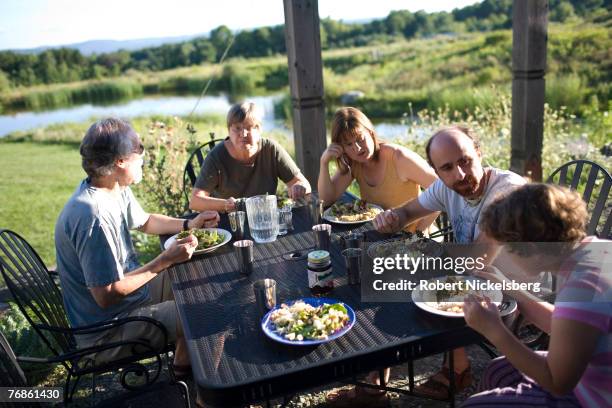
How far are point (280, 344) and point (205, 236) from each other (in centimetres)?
101

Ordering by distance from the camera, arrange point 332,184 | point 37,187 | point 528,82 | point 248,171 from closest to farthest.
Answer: point 332,184 < point 248,171 < point 528,82 < point 37,187

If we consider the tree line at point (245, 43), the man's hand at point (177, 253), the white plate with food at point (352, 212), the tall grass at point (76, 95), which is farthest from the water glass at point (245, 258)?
the tall grass at point (76, 95)

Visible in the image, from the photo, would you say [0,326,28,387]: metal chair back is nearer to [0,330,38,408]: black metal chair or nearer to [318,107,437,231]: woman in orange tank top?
[0,330,38,408]: black metal chair

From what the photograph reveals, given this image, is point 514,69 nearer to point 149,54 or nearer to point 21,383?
point 21,383

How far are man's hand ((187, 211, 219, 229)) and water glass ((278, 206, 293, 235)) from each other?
35 centimetres

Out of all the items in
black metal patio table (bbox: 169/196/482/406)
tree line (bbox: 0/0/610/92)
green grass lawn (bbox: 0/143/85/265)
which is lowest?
green grass lawn (bbox: 0/143/85/265)

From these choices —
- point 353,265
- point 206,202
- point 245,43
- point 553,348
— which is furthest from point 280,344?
point 245,43

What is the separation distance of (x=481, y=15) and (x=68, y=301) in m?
27.0

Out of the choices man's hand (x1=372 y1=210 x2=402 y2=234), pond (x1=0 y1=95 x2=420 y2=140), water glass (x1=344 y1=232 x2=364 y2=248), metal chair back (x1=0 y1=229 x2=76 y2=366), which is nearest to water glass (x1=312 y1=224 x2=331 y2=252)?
water glass (x1=344 y1=232 x2=364 y2=248)

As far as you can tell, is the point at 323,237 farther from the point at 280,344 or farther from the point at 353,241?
the point at 280,344

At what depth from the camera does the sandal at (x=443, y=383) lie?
228cm

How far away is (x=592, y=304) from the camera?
116 cm

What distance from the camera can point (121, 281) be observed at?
76.6 inches

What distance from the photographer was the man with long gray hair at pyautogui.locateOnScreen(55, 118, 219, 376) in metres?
1.92
